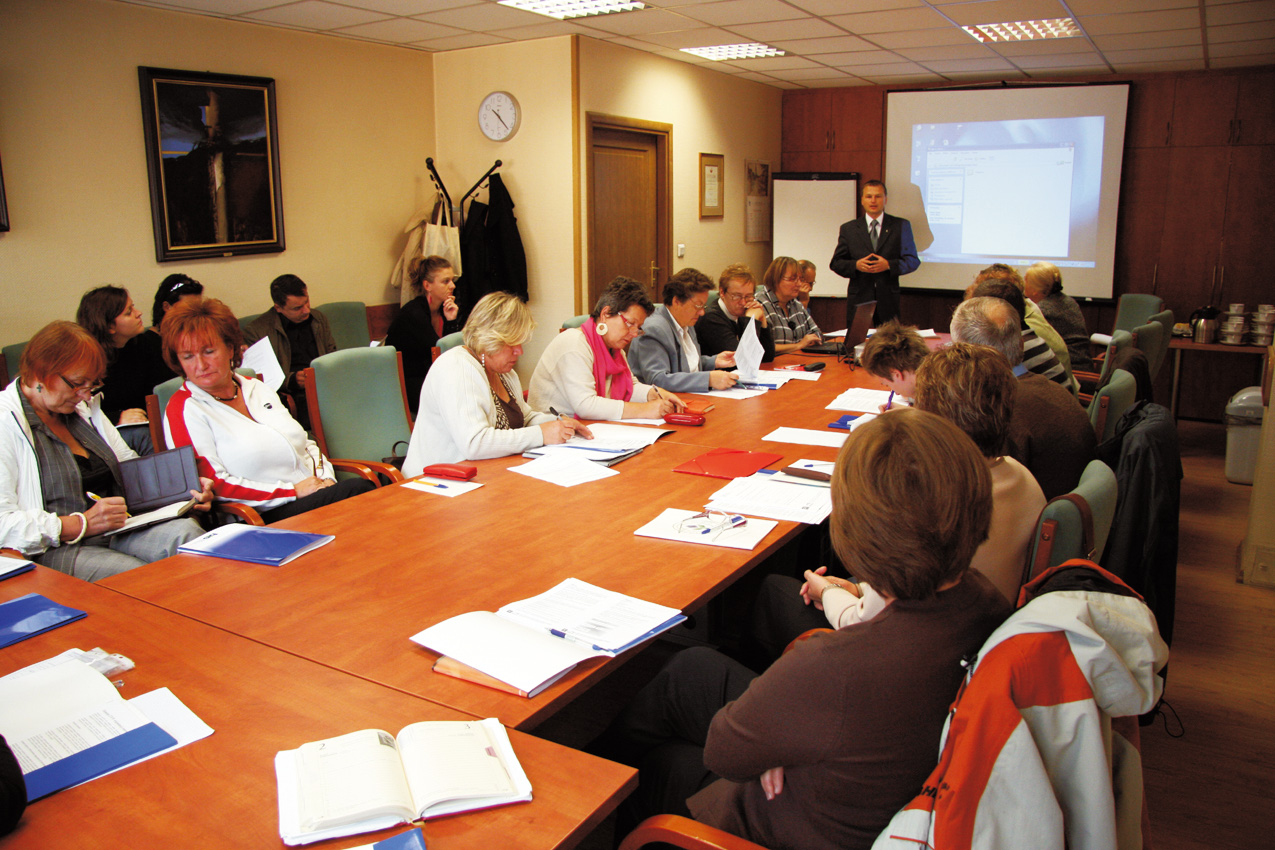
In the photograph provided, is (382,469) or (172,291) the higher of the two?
(172,291)

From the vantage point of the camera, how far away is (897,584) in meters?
1.26

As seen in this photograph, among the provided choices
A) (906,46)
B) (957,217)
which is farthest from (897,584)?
(957,217)

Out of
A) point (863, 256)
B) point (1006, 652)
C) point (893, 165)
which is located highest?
Answer: point (893, 165)

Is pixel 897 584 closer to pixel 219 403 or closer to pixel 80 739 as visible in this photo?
pixel 80 739

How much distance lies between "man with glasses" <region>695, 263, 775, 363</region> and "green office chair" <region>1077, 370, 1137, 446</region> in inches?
77.0

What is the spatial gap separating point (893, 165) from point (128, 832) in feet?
26.2

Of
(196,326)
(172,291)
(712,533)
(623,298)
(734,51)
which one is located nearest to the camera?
(712,533)

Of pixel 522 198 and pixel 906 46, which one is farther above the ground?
pixel 906 46

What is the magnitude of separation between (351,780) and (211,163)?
188 inches

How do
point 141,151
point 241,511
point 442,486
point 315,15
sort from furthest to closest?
point 315,15 < point 141,151 < point 241,511 < point 442,486

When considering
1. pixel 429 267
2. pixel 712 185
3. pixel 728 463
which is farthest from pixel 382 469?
pixel 712 185

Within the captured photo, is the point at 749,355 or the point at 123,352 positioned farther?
the point at 749,355

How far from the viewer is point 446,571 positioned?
2029mm

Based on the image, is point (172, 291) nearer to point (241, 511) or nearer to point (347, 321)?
point (347, 321)
